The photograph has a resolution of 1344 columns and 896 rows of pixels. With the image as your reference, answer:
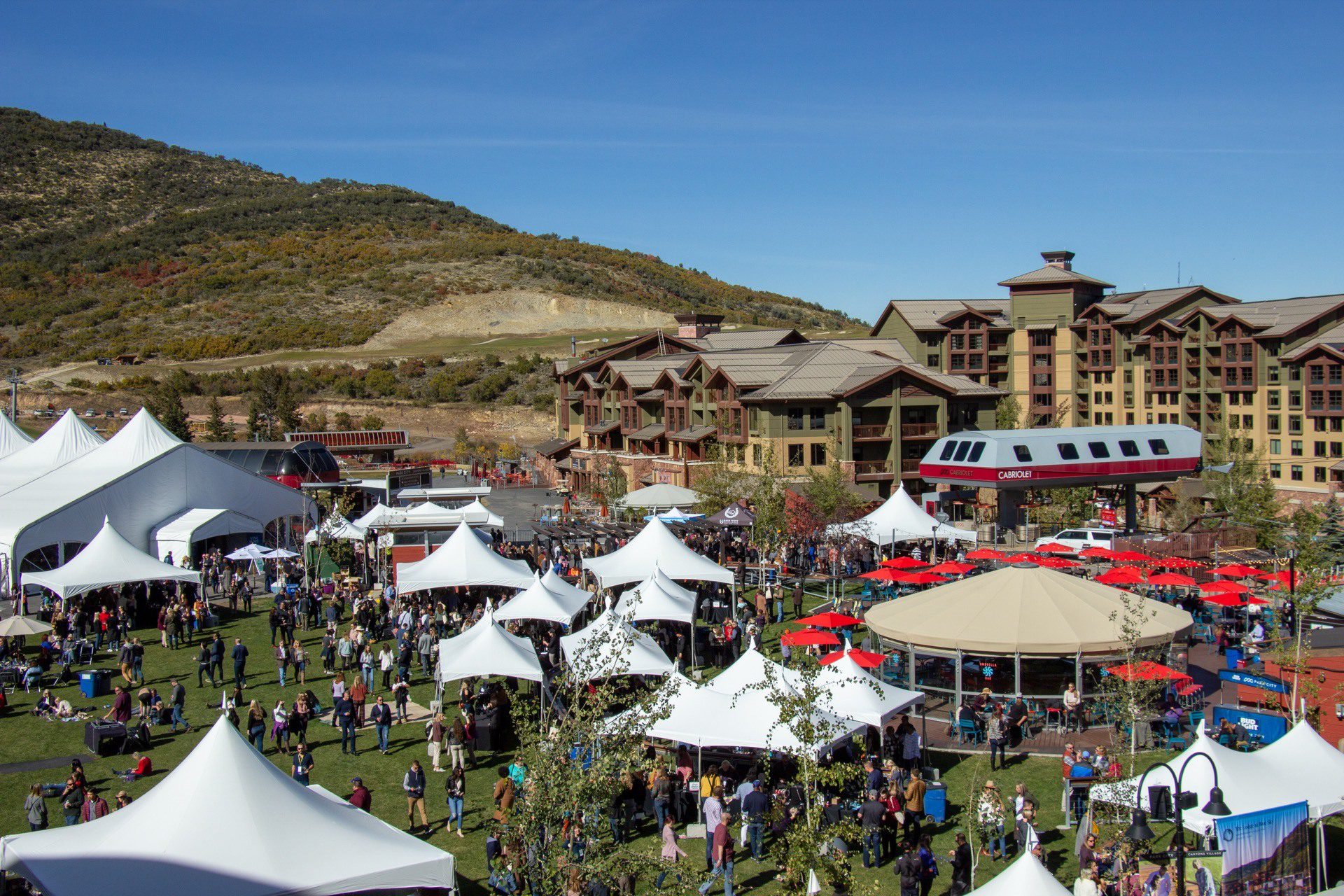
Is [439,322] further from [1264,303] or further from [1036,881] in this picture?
[1036,881]

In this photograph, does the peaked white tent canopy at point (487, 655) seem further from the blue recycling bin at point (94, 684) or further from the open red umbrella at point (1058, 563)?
the open red umbrella at point (1058, 563)

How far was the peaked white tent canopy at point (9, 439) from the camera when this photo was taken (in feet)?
166

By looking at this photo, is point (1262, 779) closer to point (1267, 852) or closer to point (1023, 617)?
point (1267, 852)

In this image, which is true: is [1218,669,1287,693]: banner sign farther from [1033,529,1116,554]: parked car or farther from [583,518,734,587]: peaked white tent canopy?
[1033,529,1116,554]: parked car

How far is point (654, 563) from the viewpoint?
31.9 metres

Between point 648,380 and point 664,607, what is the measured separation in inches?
1566

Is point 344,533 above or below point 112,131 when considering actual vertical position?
below

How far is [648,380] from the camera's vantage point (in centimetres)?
6619

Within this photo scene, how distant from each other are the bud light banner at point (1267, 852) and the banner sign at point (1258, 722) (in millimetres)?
5387

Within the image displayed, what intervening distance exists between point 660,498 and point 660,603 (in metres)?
18.6

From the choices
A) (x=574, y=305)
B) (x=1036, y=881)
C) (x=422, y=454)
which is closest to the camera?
(x=1036, y=881)

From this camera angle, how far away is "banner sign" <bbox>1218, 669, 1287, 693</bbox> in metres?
21.3

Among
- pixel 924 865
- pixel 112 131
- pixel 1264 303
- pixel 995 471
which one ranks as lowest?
pixel 924 865

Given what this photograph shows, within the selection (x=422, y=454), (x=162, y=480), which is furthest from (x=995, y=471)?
(x=422, y=454)
